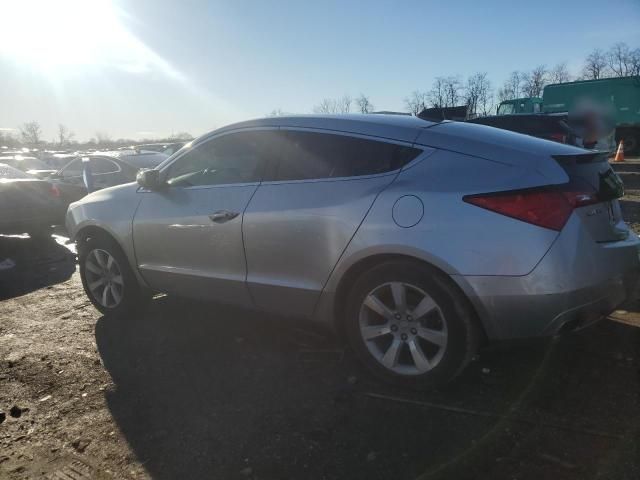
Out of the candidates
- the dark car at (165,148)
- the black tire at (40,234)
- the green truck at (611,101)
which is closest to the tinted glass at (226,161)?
the black tire at (40,234)

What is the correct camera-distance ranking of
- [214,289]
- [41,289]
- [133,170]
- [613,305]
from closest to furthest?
[613,305], [214,289], [41,289], [133,170]

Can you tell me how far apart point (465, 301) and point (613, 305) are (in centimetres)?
85

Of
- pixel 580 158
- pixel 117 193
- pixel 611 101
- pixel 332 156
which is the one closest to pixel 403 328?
pixel 332 156

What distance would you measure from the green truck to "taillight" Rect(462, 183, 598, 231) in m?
25.9

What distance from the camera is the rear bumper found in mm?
2680

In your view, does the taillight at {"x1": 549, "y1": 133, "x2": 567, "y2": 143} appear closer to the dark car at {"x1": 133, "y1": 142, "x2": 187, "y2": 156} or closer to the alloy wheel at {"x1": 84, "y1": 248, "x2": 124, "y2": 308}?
the dark car at {"x1": 133, "y1": 142, "x2": 187, "y2": 156}

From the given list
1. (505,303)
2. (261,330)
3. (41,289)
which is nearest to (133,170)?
(41,289)

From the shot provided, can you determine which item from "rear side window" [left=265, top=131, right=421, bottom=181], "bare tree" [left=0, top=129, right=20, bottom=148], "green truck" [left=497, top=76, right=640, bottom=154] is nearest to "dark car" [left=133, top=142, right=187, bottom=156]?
"rear side window" [left=265, top=131, right=421, bottom=181]

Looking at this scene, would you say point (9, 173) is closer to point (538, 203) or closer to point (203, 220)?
point (203, 220)

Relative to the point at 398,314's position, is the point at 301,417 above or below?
below

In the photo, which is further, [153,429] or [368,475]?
[153,429]

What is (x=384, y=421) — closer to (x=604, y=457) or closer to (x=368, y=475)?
(x=368, y=475)

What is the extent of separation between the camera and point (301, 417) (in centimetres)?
297

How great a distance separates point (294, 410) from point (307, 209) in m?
1.22
